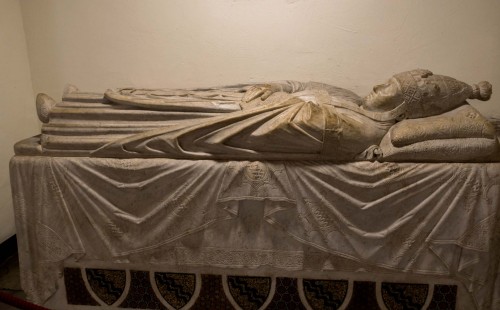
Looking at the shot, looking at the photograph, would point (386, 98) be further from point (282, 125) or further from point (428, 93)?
point (282, 125)

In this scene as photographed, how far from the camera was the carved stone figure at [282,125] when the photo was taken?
207cm

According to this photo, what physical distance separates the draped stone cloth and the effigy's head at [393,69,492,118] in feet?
1.08

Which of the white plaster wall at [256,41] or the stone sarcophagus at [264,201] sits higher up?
the white plaster wall at [256,41]

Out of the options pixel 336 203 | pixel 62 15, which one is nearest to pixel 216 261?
pixel 336 203

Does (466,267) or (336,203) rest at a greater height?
(336,203)

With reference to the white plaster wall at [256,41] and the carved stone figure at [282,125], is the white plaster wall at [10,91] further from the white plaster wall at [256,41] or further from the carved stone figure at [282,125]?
the carved stone figure at [282,125]

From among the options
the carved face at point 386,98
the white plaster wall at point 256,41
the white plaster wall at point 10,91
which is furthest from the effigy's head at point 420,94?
the white plaster wall at point 10,91

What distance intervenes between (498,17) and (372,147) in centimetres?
150

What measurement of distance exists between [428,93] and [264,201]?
37.1 inches

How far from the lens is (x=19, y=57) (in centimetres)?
319

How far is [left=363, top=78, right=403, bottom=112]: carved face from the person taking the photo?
223 centimetres

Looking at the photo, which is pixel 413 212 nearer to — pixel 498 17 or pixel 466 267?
pixel 466 267

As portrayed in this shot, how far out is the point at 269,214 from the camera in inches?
83.7

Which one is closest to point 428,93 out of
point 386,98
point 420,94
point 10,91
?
point 420,94
